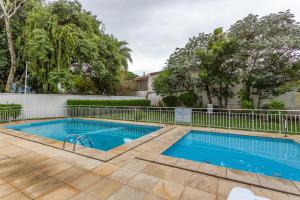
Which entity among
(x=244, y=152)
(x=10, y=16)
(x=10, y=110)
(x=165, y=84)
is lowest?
(x=244, y=152)

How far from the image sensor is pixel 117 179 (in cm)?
287

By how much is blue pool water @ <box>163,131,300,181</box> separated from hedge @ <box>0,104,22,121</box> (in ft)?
31.7

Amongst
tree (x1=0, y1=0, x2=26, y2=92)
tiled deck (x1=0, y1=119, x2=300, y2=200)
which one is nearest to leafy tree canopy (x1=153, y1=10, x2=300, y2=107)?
tiled deck (x1=0, y1=119, x2=300, y2=200)

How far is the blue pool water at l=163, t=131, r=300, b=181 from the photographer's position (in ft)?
14.0

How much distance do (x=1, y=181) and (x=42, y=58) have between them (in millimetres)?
8972

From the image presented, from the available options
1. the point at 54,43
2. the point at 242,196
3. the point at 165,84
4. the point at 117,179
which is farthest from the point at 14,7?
the point at 242,196

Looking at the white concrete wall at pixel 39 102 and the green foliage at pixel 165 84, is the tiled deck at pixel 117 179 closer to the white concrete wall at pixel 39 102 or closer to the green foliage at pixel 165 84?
the white concrete wall at pixel 39 102

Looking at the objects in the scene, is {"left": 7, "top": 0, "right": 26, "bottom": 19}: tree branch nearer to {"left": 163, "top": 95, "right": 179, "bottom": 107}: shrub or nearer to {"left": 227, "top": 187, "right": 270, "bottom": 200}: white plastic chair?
{"left": 163, "top": 95, "right": 179, "bottom": 107}: shrub

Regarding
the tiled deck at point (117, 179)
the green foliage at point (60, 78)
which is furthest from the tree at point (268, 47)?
the green foliage at point (60, 78)

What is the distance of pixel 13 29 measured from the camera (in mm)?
11453

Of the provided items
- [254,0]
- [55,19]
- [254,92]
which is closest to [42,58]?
[55,19]

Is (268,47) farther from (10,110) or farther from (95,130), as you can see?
(10,110)

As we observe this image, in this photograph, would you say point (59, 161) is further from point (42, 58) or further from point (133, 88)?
point (133, 88)

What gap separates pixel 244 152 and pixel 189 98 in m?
8.69
